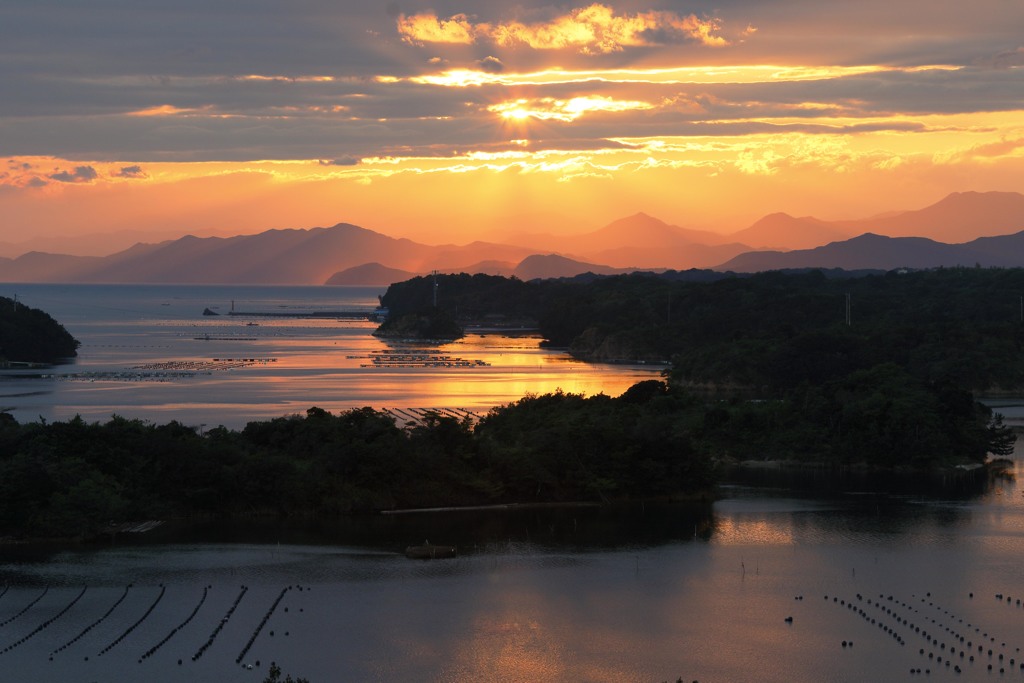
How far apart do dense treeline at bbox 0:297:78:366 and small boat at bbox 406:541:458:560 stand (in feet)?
289

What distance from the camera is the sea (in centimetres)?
2973

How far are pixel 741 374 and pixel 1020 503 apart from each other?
153ft

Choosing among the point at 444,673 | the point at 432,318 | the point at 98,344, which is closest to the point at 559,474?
the point at 444,673

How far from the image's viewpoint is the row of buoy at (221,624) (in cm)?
3016

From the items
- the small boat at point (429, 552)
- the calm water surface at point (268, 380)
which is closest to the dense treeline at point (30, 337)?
the calm water surface at point (268, 380)

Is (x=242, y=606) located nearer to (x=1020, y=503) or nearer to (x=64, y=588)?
(x=64, y=588)

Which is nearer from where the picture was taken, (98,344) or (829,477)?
(829,477)

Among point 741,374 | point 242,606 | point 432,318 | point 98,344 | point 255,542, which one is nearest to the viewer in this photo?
point 242,606

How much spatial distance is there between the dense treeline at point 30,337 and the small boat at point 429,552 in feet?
289

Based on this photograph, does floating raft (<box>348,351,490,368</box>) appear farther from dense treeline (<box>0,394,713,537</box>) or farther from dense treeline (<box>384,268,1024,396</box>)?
dense treeline (<box>0,394,713,537</box>)

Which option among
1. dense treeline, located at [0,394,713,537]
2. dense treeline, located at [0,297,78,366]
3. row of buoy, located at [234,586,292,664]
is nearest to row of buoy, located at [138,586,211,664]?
row of buoy, located at [234,586,292,664]

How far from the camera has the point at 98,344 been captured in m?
153

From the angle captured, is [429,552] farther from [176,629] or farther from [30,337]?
[30,337]

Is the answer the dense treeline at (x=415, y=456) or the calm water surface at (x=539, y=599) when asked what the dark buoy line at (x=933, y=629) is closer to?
the calm water surface at (x=539, y=599)
